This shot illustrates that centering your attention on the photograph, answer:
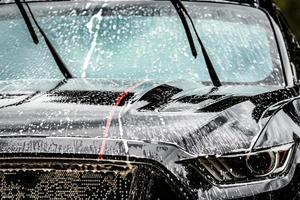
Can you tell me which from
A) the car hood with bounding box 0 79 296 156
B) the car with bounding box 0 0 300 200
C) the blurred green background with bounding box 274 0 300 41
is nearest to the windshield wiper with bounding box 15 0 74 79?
the car with bounding box 0 0 300 200

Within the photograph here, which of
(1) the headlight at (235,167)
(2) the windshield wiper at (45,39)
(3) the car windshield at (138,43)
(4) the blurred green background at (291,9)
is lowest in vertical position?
(4) the blurred green background at (291,9)

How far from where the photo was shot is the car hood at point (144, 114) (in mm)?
3783

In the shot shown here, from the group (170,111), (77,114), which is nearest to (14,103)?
(77,114)

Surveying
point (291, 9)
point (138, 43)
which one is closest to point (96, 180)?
point (138, 43)

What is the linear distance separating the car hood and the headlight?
4 centimetres

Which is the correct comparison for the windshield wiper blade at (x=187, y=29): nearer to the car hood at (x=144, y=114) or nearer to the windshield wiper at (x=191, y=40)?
the windshield wiper at (x=191, y=40)

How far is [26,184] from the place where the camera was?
3.69 meters

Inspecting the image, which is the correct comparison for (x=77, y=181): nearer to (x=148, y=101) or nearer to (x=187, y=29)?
(x=148, y=101)

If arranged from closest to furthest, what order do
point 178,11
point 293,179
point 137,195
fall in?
point 137,195 < point 293,179 < point 178,11

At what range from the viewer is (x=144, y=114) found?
3.96 meters

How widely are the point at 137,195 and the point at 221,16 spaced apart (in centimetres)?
216

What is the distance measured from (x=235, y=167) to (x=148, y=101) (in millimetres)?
568

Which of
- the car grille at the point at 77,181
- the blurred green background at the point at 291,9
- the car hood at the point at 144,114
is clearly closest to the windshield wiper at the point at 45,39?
the car hood at the point at 144,114

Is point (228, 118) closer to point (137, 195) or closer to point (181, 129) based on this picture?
point (181, 129)
